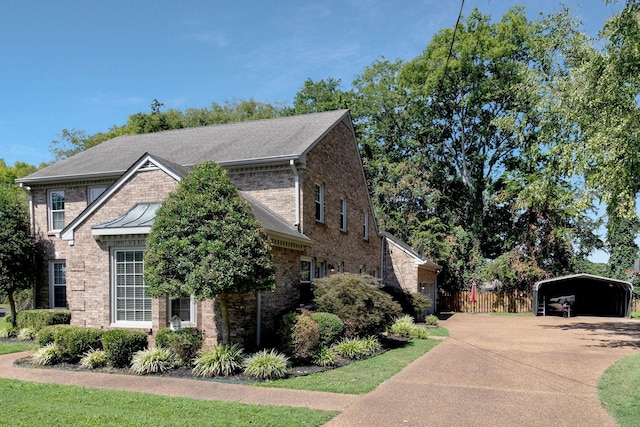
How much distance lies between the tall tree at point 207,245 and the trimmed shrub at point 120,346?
1.59 meters

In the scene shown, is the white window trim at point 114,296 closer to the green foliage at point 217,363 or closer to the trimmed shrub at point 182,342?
the trimmed shrub at point 182,342

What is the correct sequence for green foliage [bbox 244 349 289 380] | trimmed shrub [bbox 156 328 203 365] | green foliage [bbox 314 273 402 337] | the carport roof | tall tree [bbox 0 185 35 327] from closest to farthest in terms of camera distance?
1. green foliage [bbox 244 349 289 380]
2. trimmed shrub [bbox 156 328 203 365]
3. green foliage [bbox 314 273 402 337]
4. tall tree [bbox 0 185 35 327]
5. the carport roof

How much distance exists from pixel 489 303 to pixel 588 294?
650 cm

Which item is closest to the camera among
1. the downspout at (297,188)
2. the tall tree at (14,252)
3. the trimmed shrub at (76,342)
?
the trimmed shrub at (76,342)

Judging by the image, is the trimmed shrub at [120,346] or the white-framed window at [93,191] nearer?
the trimmed shrub at [120,346]

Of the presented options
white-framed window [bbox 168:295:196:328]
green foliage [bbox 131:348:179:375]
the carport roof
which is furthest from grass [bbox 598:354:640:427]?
the carport roof

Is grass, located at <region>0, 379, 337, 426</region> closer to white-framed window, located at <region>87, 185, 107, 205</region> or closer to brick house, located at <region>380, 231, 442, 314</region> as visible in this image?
white-framed window, located at <region>87, 185, 107, 205</region>

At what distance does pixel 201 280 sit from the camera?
9.92 meters

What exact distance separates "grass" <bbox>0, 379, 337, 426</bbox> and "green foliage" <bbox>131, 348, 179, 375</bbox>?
1.66 m

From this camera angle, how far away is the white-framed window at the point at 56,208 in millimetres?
19109

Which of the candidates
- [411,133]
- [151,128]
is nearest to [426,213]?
[411,133]

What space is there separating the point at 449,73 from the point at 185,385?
30766mm

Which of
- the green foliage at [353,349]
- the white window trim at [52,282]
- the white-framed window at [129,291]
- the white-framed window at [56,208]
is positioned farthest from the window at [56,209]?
the green foliage at [353,349]

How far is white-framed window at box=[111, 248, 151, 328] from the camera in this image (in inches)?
478
